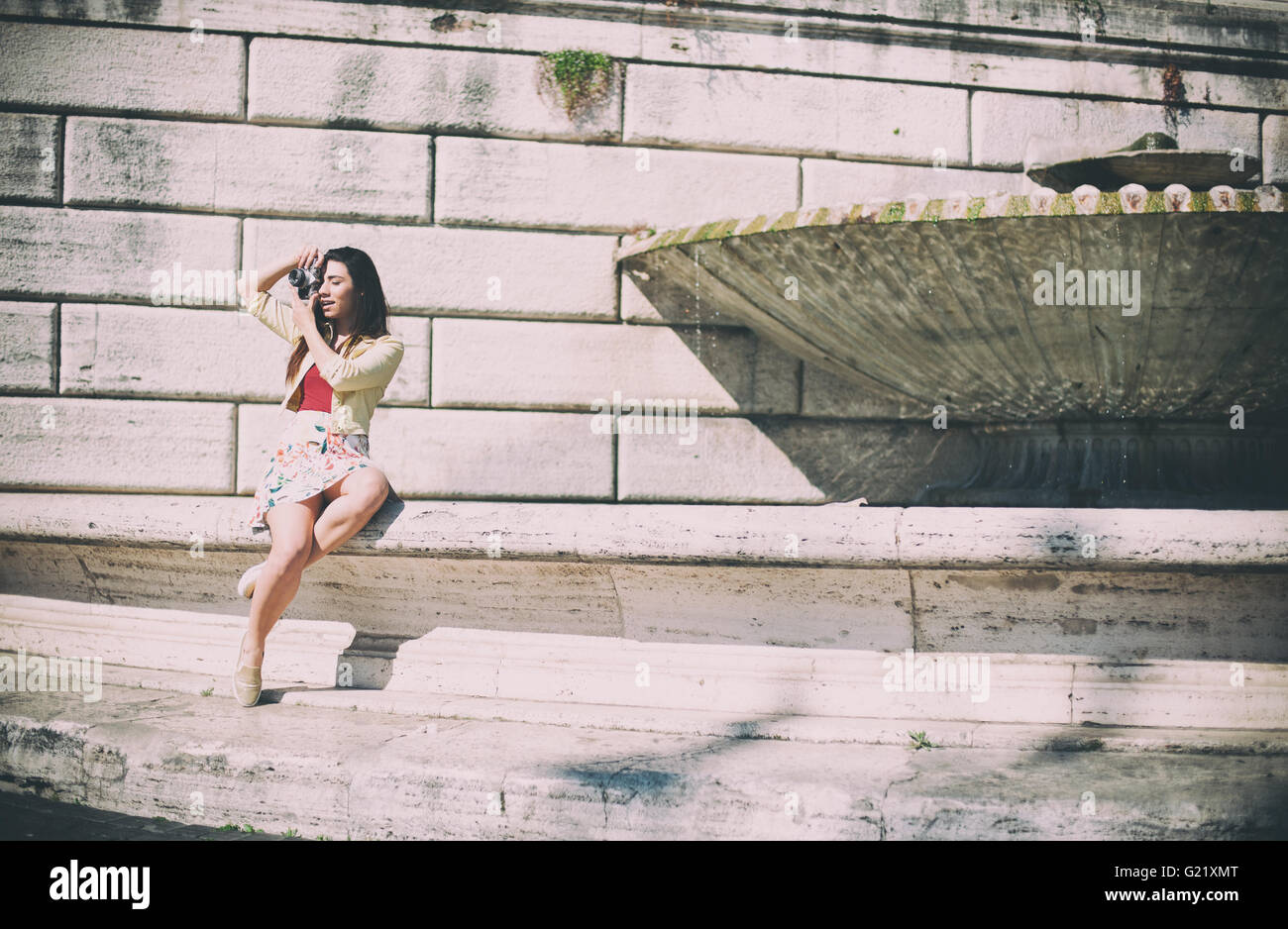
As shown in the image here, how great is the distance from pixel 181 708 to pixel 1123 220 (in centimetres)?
377

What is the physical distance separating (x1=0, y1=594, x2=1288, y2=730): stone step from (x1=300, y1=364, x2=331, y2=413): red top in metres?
0.90

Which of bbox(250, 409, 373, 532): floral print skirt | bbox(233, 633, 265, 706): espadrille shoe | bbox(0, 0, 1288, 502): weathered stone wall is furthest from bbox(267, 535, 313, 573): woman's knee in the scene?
bbox(0, 0, 1288, 502): weathered stone wall

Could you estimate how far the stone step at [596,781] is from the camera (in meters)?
2.70

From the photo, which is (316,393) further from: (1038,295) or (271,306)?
(1038,295)

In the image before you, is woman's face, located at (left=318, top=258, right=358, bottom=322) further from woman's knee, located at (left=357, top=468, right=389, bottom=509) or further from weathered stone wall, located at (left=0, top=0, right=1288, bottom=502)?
weathered stone wall, located at (left=0, top=0, right=1288, bottom=502)

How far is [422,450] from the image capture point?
6012 millimetres

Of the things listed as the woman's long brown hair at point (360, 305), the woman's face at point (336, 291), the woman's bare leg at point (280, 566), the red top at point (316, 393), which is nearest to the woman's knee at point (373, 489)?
the woman's bare leg at point (280, 566)

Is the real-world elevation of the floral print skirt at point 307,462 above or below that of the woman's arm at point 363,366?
below

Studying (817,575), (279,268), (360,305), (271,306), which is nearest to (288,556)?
(360,305)

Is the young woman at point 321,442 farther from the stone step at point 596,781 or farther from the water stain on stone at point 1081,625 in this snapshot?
the water stain on stone at point 1081,625

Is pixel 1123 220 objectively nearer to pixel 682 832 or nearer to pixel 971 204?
pixel 971 204

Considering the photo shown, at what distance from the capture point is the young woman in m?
3.65
